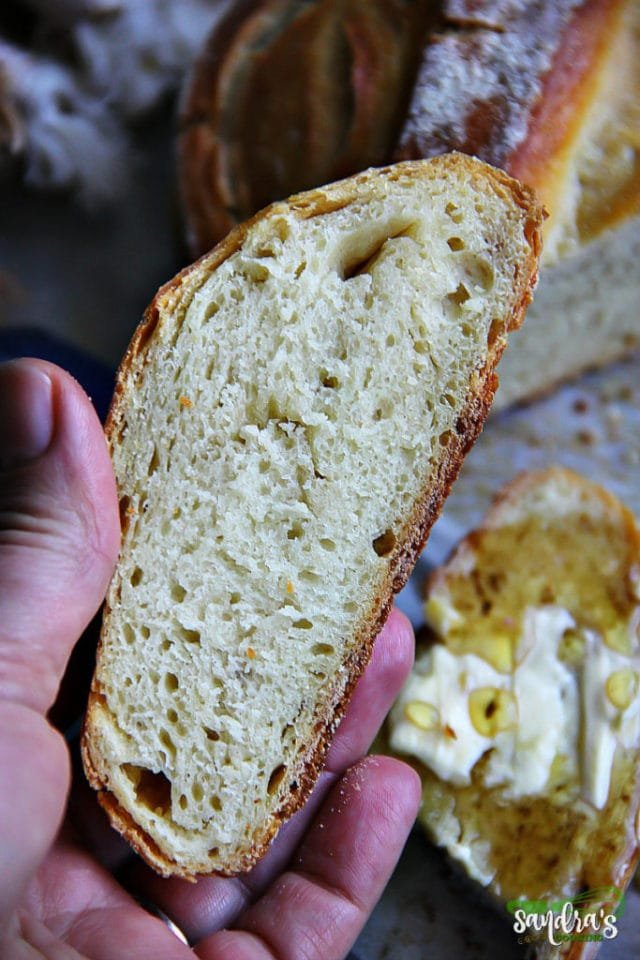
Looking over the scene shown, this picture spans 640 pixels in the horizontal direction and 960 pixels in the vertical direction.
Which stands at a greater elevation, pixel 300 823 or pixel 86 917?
pixel 86 917

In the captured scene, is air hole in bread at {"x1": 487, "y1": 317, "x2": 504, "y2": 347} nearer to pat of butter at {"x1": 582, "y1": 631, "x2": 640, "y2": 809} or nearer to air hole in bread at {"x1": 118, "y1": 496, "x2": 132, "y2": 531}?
air hole in bread at {"x1": 118, "y1": 496, "x2": 132, "y2": 531}

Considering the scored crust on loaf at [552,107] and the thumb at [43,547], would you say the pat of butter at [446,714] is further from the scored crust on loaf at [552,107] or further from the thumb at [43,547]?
the scored crust on loaf at [552,107]

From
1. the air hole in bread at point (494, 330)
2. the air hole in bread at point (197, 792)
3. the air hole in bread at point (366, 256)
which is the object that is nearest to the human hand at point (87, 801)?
the air hole in bread at point (197, 792)

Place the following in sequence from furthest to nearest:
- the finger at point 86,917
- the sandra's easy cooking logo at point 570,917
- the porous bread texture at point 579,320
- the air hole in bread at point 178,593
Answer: the porous bread texture at point 579,320 < the sandra's easy cooking logo at point 570,917 < the air hole in bread at point 178,593 < the finger at point 86,917

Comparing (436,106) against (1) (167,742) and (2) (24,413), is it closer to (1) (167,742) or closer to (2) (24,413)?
(2) (24,413)

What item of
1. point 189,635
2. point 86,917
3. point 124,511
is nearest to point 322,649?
point 189,635

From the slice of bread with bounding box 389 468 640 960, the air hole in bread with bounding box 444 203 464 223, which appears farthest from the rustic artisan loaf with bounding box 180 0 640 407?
the slice of bread with bounding box 389 468 640 960
